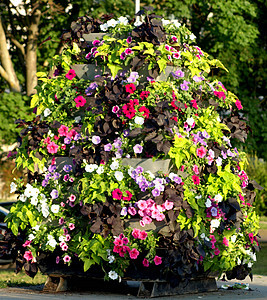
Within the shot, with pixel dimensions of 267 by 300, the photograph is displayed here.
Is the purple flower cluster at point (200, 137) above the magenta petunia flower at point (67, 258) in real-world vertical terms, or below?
above

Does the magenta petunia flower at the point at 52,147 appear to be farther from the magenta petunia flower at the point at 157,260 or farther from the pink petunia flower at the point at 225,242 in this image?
the pink petunia flower at the point at 225,242

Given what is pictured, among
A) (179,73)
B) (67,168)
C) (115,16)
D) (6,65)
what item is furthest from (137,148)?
(6,65)

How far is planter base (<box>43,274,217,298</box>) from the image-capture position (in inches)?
280

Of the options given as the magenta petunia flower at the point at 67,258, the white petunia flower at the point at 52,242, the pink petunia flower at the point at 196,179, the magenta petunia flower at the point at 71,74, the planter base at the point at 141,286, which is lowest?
the planter base at the point at 141,286

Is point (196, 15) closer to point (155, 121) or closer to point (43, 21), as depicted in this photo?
point (43, 21)

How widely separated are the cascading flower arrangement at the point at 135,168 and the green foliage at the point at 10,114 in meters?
10.1

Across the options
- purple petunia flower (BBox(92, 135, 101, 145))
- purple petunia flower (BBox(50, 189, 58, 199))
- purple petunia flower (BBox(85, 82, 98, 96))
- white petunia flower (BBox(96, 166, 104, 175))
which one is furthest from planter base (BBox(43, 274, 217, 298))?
purple petunia flower (BBox(85, 82, 98, 96))

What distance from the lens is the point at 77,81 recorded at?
25.1 ft

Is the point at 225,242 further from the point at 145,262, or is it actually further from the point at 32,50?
the point at 32,50

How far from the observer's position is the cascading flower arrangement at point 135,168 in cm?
698

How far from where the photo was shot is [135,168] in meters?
7.10

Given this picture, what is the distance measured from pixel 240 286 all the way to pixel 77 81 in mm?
3106

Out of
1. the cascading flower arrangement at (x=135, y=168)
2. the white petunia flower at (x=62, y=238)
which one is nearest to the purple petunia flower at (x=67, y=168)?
the cascading flower arrangement at (x=135, y=168)

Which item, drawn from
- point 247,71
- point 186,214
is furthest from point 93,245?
point 247,71
